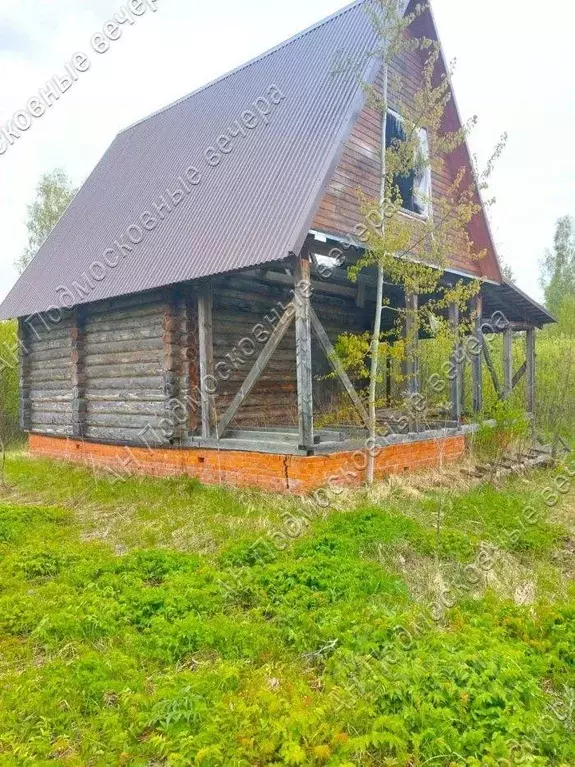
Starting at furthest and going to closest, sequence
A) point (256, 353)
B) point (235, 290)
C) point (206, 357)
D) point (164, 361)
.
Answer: point (256, 353) < point (235, 290) < point (164, 361) < point (206, 357)

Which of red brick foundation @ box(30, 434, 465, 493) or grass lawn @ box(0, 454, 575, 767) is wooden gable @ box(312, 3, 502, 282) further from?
grass lawn @ box(0, 454, 575, 767)

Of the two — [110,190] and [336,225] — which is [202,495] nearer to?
[336,225]

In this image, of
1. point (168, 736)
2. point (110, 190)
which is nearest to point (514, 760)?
point (168, 736)

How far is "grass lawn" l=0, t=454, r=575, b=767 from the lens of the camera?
2998 mm

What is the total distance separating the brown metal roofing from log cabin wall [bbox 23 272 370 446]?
69cm

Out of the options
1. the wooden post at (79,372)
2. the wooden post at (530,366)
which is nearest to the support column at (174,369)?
the wooden post at (79,372)

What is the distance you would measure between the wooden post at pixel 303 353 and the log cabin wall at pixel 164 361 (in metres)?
2.52

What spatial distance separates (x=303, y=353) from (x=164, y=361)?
2.99 metres

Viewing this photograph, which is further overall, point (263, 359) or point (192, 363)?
point (192, 363)

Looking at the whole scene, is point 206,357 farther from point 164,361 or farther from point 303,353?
point 303,353

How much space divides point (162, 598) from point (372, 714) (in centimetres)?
206

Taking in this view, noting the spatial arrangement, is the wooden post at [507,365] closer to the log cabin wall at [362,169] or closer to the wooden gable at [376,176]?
the wooden gable at [376,176]

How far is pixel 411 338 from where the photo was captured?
8.71 metres

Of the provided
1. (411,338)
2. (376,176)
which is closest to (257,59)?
(376,176)
